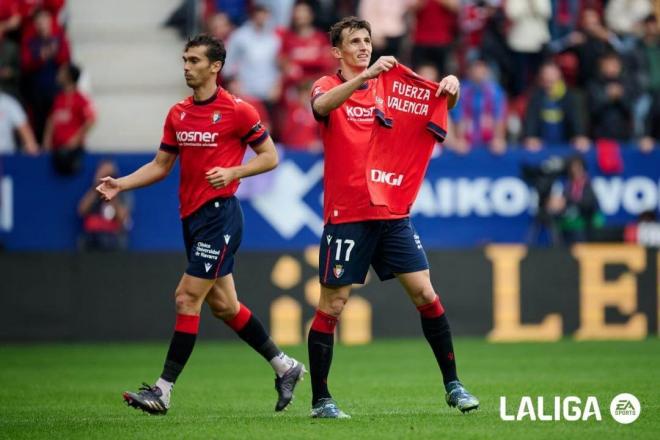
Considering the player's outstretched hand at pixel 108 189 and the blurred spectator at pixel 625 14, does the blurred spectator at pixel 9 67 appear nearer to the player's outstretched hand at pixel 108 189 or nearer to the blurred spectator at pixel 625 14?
the blurred spectator at pixel 625 14

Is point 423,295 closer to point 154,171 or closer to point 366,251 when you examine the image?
point 366,251

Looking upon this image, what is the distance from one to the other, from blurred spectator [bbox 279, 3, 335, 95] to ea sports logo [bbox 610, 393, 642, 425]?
10253 millimetres

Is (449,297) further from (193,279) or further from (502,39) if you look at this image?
(193,279)

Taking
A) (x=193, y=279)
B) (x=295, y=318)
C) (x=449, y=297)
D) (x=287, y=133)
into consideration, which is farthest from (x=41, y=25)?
(x=193, y=279)

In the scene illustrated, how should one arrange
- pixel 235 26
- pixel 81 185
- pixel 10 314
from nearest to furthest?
pixel 10 314
pixel 81 185
pixel 235 26

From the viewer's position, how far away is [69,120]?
1872 centimetres

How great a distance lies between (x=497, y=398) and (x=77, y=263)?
8.17 metres

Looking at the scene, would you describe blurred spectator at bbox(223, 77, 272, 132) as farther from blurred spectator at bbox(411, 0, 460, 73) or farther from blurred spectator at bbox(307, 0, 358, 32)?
blurred spectator at bbox(411, 0, 460, 73)

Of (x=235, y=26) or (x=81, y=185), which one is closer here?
(x=81, y=185)

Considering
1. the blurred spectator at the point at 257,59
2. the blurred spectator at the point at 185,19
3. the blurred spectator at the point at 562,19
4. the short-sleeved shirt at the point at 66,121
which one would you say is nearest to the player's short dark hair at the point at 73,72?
the short-sleeved shirt at the point at 66,121

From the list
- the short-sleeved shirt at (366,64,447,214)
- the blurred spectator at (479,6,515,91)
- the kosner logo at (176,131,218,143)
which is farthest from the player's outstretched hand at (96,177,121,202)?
the blurred spectator at (479,6,515,91)

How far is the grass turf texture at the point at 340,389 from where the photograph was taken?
8656 millimetres

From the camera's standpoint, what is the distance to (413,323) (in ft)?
58.8

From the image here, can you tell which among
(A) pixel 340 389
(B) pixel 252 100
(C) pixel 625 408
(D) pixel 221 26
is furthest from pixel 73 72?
(C) pixel 625 408
